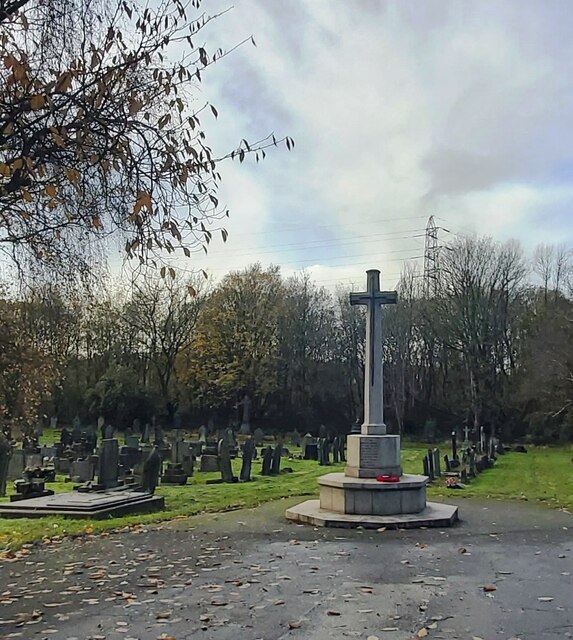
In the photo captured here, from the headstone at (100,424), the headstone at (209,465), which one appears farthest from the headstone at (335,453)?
the headstone at (100,424)

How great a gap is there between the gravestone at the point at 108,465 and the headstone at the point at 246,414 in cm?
2932

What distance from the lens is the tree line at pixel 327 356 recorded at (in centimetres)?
4172

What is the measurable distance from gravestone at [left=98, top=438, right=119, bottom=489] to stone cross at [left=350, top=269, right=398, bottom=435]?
5604 mm

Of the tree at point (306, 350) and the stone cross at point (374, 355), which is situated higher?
the tree at point (306, 350)

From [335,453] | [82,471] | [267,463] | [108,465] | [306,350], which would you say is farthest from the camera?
[306,350]

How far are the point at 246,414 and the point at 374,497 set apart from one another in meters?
34.3

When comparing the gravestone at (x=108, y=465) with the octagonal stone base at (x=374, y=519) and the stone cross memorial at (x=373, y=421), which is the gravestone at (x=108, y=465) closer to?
the octagonal stone base at (x=374, y=519)

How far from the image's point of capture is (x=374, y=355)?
44.4 feet

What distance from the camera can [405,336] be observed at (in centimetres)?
4819

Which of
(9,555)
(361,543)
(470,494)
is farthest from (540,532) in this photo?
(9,555)

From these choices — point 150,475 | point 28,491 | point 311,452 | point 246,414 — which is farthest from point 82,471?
point 246,414

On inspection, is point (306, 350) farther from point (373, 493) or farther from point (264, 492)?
point (373, 493)

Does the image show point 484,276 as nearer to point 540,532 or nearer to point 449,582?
point 540,532

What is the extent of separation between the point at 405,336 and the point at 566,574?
40920 mm
